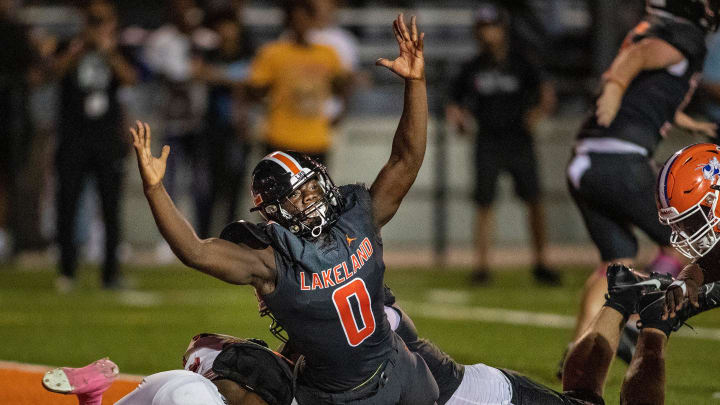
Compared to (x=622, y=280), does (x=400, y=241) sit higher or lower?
lower

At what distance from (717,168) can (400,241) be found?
30.7 feet

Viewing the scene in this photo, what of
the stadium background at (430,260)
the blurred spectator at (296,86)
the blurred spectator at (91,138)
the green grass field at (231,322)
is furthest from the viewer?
the blurred spectator at (296,86)

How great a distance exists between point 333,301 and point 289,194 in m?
0.43

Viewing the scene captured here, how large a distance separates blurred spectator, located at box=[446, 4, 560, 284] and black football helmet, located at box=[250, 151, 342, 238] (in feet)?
22.2

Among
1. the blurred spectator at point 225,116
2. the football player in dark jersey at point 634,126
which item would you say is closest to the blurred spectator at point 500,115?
the blurred spectator at point 225,116

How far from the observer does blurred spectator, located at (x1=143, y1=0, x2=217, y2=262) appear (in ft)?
42.6

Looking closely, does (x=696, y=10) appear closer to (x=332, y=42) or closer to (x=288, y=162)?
(x=288, y=162)

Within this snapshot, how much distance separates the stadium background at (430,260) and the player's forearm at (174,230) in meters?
1.86

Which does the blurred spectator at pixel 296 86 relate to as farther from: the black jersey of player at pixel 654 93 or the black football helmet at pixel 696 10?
the black football helmet at pixel 696 10

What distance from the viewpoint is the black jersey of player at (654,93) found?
6105 mm

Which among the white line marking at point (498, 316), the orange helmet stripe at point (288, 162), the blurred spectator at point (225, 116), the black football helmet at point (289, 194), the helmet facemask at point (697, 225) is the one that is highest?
the orange helmet stripe at point (288, 162)

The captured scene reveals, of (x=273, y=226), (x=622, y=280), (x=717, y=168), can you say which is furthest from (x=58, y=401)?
(x=717, y=168)

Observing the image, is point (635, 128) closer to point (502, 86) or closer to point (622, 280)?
point (622, 280)

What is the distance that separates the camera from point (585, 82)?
14234 millimetres
